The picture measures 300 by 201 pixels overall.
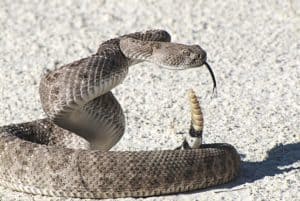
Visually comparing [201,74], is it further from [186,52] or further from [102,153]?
[102,153]

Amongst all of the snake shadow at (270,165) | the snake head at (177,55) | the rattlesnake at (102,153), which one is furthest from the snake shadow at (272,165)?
the snake head at (177,55)

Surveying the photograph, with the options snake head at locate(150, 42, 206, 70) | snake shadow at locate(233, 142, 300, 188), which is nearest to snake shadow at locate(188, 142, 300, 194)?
snake shadow at locate(233, 142, 300, 188)

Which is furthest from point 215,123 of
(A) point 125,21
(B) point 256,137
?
(A) point 125,21

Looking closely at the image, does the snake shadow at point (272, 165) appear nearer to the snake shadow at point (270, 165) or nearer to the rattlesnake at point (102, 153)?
the snake shadow at point (270, 165)

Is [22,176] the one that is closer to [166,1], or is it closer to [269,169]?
[269,169]

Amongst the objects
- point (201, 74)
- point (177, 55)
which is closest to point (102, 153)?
point (177, 55)

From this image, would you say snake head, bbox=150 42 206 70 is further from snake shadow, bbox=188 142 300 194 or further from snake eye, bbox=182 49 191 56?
snake shadow, bbox=188 142 300 194
